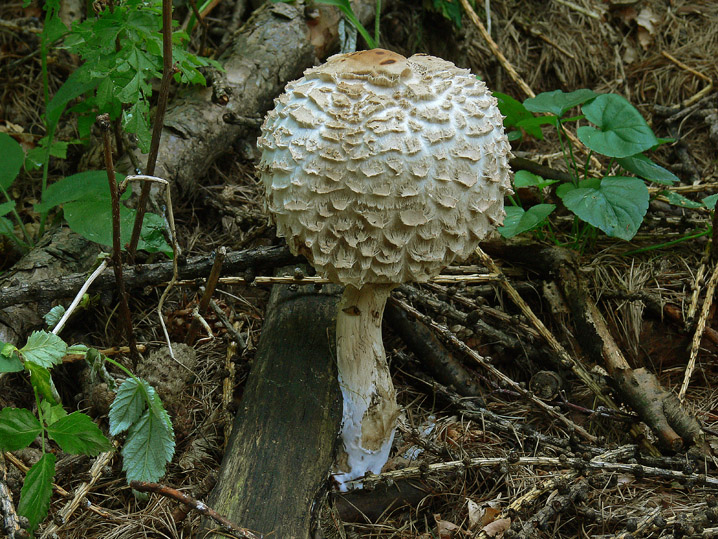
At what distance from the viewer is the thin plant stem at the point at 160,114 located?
96.0 inches

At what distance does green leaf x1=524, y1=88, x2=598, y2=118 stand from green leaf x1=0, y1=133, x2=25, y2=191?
2.73 meters

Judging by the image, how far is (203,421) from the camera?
2.87 meters

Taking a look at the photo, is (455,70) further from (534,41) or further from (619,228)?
(534,41)

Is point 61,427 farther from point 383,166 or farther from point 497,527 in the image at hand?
point 497,527

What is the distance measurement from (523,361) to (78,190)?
2.48 metres

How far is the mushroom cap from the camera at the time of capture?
209cm

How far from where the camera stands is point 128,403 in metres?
2.40

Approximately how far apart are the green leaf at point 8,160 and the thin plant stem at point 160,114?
804 mm

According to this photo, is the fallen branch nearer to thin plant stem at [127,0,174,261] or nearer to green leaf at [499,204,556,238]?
thin plant stem at [127,0,174,261]

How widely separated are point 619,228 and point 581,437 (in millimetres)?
1016

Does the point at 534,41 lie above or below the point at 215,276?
above

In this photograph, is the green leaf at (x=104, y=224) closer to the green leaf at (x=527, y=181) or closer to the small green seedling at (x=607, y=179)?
the small green seedling at (x=607, y=179)

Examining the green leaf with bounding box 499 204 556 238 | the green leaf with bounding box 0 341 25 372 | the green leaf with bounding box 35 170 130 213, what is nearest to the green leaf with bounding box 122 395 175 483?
the green leaf with bounding box 0 341 25 372

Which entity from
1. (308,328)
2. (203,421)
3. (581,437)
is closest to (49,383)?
(203,421)
